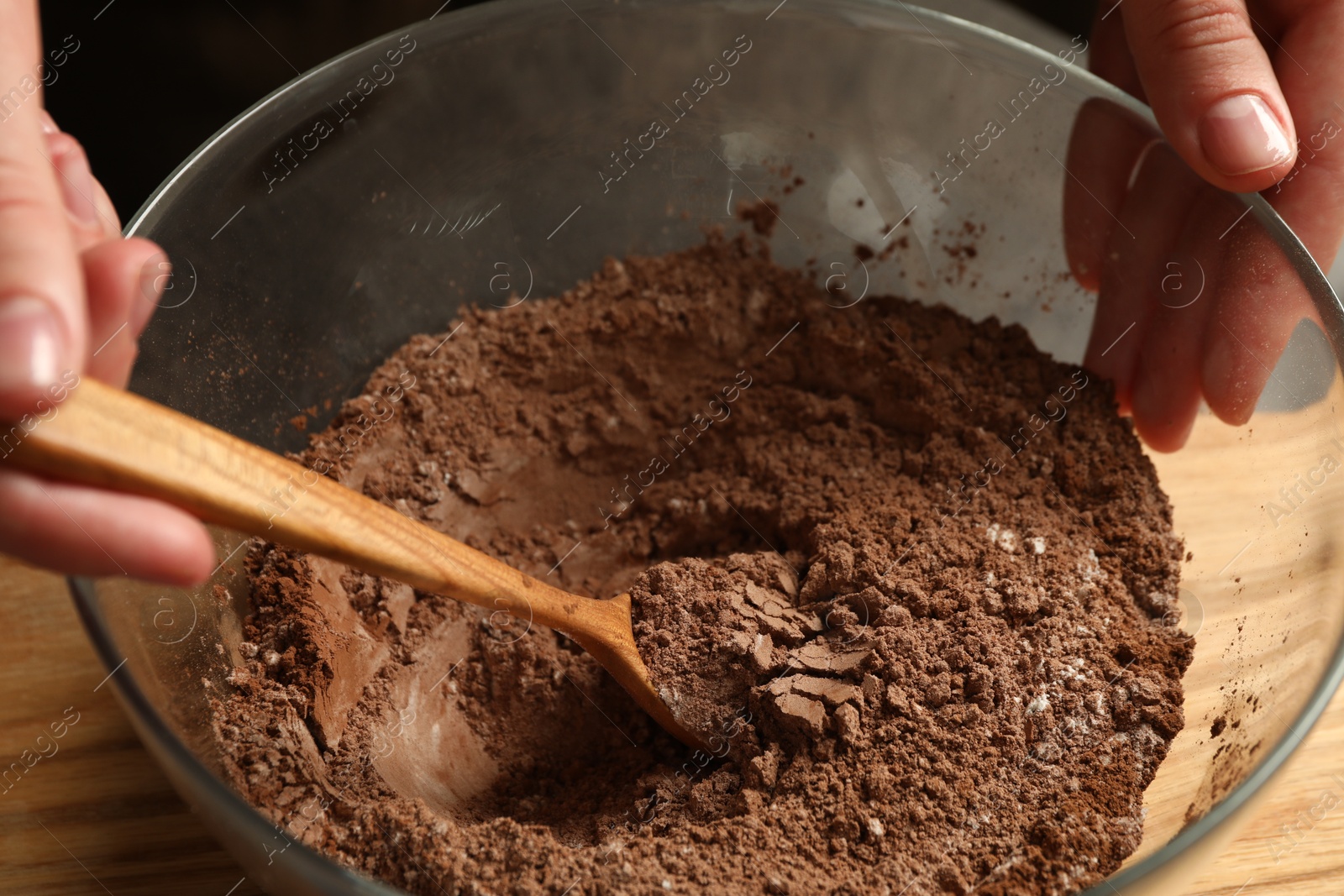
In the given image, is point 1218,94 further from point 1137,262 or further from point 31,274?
point 31,274

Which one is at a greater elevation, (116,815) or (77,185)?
(77,185)

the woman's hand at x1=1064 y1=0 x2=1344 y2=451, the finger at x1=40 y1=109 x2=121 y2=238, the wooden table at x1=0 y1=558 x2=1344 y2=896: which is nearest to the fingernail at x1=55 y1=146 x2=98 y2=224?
the finger at x1=40 y1=109 x2=121 y2=238

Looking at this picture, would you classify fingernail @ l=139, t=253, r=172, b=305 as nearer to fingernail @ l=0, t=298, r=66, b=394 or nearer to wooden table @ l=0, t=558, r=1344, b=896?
fingernail @ l=0, t=298, r=66, b=394

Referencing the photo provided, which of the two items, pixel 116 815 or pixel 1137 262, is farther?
pixel 1137 262

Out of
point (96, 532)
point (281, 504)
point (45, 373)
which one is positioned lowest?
point (281, 504)

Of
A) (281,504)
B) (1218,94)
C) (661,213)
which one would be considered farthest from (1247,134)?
(281,504)

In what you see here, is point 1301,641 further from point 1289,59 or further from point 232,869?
point 232,869

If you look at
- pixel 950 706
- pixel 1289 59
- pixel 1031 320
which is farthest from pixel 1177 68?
pixel 950 706
